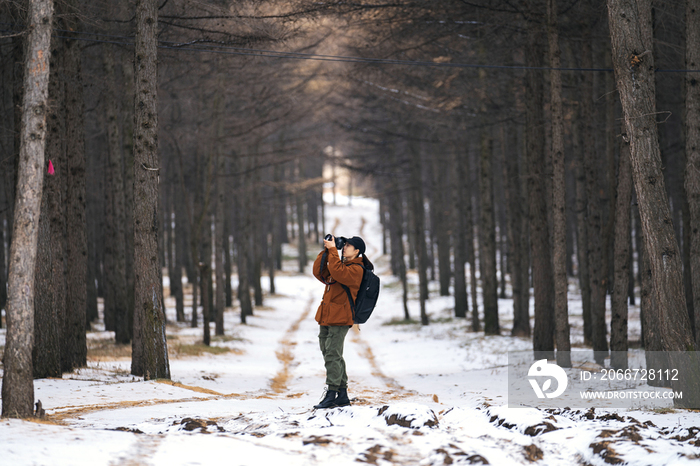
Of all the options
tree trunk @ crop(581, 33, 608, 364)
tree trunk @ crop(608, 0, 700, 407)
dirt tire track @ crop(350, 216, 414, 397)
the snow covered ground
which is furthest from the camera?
tree trunk @ crop(581, 33, 608, 364)

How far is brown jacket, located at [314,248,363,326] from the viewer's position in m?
6.47

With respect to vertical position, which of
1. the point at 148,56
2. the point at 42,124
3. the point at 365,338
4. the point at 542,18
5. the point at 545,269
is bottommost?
the point at 365,338

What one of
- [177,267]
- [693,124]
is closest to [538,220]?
[693,124]

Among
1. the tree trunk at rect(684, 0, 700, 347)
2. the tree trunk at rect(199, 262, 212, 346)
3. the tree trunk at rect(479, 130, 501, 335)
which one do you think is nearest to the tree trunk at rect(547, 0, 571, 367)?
the tree trunk at rect(684, 0, 700, 347)

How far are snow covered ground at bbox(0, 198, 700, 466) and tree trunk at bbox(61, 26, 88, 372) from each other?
0.92 m

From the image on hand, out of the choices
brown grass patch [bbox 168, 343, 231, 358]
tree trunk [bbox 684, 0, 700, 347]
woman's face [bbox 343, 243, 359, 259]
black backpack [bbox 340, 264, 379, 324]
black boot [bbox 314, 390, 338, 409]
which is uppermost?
tree trunk [bbox 684, 0, 700, 347]

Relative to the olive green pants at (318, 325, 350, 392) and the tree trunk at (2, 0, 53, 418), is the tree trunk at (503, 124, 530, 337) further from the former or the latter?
the tree trunk at (2, 0, 53, 418)

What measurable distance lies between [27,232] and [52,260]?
162 inches

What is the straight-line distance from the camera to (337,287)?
21.9 ft

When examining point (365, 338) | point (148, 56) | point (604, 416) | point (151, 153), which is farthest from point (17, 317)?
point (365, 338)

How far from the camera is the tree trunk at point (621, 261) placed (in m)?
10.8

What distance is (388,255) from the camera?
175 feet

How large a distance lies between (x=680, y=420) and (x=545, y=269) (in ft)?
22.5

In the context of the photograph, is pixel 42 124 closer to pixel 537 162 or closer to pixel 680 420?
pixel 680 420
